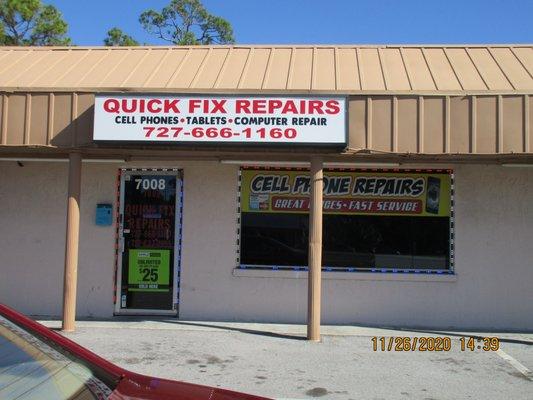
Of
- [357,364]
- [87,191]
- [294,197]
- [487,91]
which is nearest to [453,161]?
[487,91]

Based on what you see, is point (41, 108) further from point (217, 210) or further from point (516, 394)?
point (516, 394)

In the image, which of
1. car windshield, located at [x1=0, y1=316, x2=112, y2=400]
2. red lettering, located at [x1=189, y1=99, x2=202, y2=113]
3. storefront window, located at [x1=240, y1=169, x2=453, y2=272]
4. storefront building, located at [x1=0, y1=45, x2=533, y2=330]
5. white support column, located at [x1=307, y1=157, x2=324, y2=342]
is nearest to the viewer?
car windshield, located at [x1=0, y1=316, x2=112, y2=400]

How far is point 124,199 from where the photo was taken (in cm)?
941

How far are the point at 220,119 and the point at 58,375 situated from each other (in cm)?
527

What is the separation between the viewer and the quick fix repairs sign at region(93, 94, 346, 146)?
745cm

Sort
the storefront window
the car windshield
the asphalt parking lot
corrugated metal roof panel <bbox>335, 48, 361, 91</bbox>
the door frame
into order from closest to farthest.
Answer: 1. the car windshield
2. the asphalt parking lot
3. corrugated metal roof panel <bbox>335, 48, 361, 91</bbox>
4. the storefront window
5. the door frame

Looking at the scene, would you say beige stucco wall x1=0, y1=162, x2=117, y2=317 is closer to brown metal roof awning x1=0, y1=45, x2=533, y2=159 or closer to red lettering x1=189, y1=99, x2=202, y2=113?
brown metal roof awning x1=0, y1=45, x2=533, y2=159

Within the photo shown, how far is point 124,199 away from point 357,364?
4.78 m

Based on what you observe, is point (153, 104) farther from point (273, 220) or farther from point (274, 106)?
point (273, 220)

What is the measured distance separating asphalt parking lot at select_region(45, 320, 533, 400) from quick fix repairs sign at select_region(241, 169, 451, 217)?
191 centimetres

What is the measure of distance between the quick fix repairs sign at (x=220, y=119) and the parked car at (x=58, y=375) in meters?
4.95

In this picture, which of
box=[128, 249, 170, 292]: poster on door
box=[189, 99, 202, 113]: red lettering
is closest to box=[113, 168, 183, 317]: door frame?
box=[128, 249, 170, 292]: poster on door

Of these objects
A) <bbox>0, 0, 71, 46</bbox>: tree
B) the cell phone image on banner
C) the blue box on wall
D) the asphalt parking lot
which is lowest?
the asphalt parking lot

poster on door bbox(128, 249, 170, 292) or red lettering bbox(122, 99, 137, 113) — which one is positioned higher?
red lettering bbox(122, 99, 137, 113)
